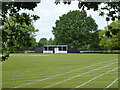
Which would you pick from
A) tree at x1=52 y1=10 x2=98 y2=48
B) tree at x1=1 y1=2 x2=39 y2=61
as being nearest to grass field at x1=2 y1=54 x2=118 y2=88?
tree at x1=1 y1=2 x2=39 y2=61

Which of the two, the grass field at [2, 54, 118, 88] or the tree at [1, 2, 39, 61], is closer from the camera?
the tree at [1, 2, 39, 61]

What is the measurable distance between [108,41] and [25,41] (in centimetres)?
6138

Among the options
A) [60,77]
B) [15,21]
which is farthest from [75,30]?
[15,21]

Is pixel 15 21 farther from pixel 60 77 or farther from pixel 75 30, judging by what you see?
pixel 75 30

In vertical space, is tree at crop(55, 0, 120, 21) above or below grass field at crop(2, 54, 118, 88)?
above

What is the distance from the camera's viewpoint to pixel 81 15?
7706cm

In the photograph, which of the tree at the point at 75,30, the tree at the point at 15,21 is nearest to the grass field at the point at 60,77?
the tree at the point at 15,21

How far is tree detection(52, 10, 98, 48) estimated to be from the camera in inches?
2854

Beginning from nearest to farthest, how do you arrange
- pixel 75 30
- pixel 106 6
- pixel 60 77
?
pixel 106 6
pixel 60 77
pixel 75 30

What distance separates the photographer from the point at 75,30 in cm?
7325

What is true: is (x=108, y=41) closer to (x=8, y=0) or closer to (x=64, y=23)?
(x=64, y=23)

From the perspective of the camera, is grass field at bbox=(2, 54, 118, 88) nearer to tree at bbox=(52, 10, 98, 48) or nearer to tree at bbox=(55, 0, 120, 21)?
tree at bbox=(55, 0, 120, 21)

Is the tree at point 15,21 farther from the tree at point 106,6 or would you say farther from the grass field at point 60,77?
A: the grass field at point 60,77

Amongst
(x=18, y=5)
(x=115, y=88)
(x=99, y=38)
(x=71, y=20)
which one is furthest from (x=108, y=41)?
(x=18, y=5)
